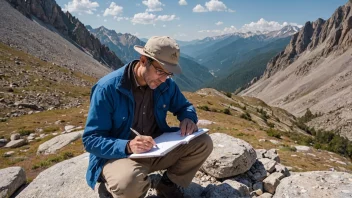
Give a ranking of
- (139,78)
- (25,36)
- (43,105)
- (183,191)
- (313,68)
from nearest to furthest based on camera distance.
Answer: (139,78), (183,191), (43,105), (25,36), (313,68)

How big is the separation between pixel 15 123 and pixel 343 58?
566ft

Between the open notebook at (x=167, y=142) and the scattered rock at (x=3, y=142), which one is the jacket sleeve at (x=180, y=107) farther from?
the scattered rock at (x=3, y=142)

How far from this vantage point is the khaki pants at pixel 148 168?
201 inches

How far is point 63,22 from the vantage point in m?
126

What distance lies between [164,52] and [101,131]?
2.03 m

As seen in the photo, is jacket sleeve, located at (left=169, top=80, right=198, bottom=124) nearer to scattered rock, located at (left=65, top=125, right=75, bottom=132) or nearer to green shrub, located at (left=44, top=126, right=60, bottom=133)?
scattered rock, located at (left=65, top=125, right=75, bottom=132)

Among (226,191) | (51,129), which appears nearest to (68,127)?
(51,129)

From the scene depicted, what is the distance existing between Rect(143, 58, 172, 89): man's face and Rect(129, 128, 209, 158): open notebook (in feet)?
4.11

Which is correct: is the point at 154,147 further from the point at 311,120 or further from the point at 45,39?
the point at 311,120

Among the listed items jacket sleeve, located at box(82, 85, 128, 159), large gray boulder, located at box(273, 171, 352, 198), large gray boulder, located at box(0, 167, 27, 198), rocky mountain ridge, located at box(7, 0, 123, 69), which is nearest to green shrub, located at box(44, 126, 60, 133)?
large gray boulder, located at box(0, 167, 27, 198)

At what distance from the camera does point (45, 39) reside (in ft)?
285

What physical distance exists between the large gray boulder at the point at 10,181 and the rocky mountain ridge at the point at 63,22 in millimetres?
103398

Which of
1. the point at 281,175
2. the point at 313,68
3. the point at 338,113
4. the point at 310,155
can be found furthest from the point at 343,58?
the point at 281,175

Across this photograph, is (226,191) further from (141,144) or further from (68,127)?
(68,127)
